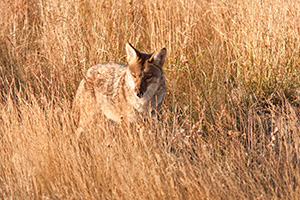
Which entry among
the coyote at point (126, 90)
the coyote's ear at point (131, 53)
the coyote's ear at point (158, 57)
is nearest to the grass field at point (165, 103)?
the coyote at point (126, 90)

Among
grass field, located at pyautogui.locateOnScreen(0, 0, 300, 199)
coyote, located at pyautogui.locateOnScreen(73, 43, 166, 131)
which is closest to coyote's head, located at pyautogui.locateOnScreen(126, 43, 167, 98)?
coyote, located at pyautogui.locateOnScreen(73, 43, 166, 131)

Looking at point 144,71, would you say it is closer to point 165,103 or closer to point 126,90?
point 126,90

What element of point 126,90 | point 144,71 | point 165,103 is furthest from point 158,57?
point 165,103

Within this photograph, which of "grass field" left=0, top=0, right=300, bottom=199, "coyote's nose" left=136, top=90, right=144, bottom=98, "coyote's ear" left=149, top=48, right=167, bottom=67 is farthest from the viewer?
"coyote's ear" left=149, top=48, right=167, bottom=67

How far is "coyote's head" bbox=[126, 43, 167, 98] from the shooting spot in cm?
475

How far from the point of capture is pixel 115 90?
512 cm

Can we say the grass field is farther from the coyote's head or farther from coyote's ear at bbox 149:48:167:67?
coyote's ear at bbox 149:48:167:67

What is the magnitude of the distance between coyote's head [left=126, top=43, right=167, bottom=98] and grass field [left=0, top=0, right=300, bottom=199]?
0.38 metres

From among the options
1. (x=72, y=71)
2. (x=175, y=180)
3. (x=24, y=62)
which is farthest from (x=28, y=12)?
(x=175, y=180)

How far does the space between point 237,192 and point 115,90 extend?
2.23 m

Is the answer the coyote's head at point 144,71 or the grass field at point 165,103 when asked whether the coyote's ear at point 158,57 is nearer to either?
the coyote's head at point 144,71

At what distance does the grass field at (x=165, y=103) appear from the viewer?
372 cm

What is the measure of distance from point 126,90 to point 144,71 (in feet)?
1.09

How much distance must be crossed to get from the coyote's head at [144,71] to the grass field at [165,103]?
379 millimetres
